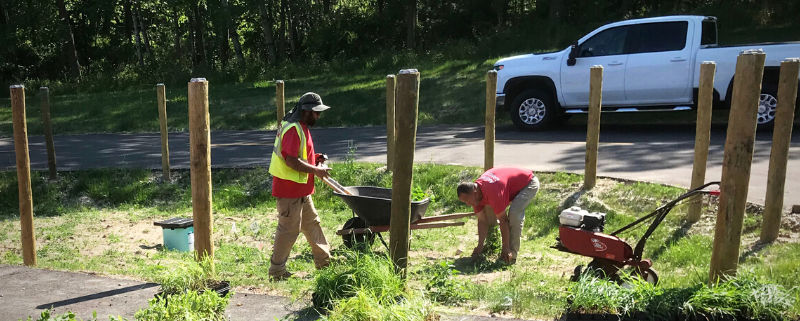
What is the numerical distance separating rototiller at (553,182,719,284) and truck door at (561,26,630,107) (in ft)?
25.3

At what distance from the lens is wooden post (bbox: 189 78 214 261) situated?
5.85 m

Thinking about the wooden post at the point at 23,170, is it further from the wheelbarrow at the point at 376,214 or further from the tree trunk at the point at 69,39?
the tree trunk at the point at 69,39

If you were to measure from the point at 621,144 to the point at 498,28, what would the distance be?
20.7 meters

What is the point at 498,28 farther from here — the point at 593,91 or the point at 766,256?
the point at 766,256

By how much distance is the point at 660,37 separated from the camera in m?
13.7

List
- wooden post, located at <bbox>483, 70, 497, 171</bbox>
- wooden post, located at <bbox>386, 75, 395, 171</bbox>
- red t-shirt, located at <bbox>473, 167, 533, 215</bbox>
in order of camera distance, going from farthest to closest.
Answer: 1. wooden post, located at <bbox>386, 75, 395, 171</bbox>
2. wooden post, located at <bbox>483, 70, 497, 171</bbox>
3. red t-shirt, located at <bbox>473, 167, 533, 215</bbox>

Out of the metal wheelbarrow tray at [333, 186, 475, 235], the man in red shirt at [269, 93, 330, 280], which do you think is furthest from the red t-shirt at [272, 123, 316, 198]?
the metal wheelbarrow tray at [333, 186, 475, 235]

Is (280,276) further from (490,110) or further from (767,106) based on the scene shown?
(767,106)

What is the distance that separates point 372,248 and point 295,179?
1.88 metres

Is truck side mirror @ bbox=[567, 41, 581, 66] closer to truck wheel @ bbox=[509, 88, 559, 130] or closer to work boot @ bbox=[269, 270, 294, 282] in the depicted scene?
truck wheel @ bbox=[509, 88, 559, 130]

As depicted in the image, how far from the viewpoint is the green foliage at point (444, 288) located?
5.61 metres

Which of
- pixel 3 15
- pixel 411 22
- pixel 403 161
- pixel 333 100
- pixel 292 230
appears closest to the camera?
pixel 403 161

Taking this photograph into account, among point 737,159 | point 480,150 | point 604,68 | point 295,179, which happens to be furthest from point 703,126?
point 604,68

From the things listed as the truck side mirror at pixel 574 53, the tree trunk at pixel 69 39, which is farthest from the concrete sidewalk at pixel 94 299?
the tree trunk at pixel 69 39
